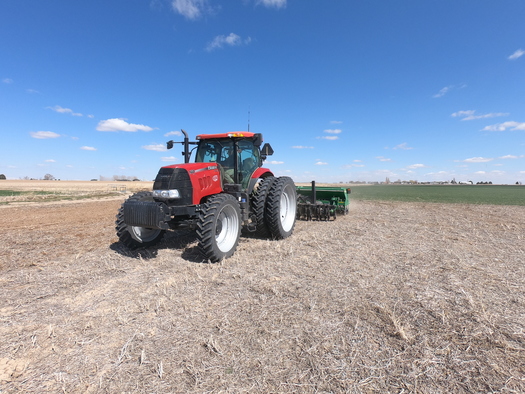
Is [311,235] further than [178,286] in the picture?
Yes

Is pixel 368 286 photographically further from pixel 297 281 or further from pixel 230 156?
pixel 230 156

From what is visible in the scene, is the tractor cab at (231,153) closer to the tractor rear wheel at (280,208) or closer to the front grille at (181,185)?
the tractor rear wheel at (280,208)

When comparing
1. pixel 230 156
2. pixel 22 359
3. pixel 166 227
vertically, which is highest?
pixel 230 156

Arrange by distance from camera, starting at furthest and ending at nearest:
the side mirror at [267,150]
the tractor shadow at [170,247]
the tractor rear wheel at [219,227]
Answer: the side mirror at [267,150]
the tractor shadow at [170,247]
the tractor rear wheel at [219,227]

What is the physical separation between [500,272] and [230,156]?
513cm

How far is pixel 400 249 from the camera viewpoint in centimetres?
546

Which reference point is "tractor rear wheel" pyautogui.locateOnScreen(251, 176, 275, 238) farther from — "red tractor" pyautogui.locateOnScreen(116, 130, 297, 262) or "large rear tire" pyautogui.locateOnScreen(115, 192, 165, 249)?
"large rear tire" pyautogui.locateOnScreen(115, 192, 165, 249)

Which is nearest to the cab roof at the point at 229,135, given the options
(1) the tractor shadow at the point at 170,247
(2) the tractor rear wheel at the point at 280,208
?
(2) the tractor rear wheel at the point at 280,208

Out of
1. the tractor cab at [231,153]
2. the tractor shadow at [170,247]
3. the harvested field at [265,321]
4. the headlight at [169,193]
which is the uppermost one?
the tractor cab at [231,153]

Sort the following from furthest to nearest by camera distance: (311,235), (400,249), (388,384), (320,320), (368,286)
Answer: (311,235)
(400,249)
(368,286)
(320,320)
(388,384)

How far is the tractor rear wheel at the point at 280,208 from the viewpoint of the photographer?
5.99m

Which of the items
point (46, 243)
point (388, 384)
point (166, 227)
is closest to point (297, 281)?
point (388, 384)

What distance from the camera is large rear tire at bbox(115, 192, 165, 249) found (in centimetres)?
502

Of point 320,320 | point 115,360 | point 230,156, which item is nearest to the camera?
point 115,360
